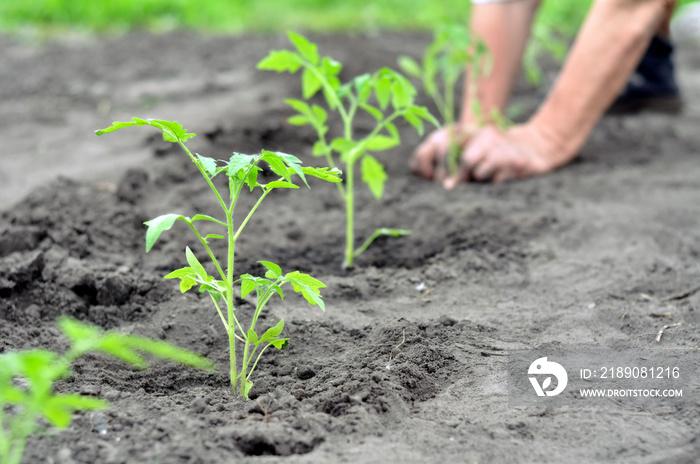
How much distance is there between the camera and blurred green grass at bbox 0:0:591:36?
20.7 feet

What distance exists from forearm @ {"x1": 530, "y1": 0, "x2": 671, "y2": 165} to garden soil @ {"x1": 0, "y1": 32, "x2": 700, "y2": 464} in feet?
0.65

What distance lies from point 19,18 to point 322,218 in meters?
5.24

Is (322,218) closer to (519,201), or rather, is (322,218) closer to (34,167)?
(519,201)

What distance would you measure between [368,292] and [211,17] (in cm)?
523

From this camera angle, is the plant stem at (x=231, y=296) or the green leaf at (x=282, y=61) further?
the green leaf at (x=282, y=61)

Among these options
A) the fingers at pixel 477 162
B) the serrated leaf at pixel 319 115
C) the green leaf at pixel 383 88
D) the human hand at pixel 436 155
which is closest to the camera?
the green leaf at pixel 383 88

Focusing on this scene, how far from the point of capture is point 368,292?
217cm

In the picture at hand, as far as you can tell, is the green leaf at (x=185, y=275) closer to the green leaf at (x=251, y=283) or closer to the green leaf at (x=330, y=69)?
the green leaf at (x=251, y=283)

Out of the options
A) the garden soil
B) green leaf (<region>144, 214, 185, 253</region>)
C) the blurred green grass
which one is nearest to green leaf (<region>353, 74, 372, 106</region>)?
the garden soil

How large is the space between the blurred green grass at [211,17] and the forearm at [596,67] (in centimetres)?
309

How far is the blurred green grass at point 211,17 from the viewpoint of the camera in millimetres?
6316

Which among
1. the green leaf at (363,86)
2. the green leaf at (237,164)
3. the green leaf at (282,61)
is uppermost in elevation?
the green leaf at (237,164)

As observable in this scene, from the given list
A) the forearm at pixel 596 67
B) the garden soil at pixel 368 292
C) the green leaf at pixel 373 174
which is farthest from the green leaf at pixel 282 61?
the forearm at pixel 596 67

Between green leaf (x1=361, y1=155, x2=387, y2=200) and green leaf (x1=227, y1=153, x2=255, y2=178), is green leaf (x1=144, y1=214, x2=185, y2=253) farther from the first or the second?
green leaf (x1=361, y1=155, x2=387, y2=200)
